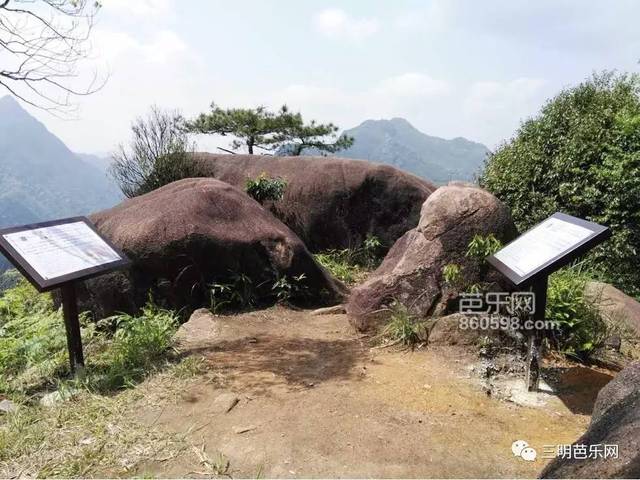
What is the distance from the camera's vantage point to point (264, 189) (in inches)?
442

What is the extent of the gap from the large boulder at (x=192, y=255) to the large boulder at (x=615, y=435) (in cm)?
486

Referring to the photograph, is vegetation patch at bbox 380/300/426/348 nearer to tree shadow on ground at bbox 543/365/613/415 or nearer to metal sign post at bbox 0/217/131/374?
tree shadow on ground at bbox 543/365/613/415

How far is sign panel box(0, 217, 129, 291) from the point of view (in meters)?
4.06

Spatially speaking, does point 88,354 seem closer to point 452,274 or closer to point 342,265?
point 452,274

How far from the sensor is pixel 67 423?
11.9 ft

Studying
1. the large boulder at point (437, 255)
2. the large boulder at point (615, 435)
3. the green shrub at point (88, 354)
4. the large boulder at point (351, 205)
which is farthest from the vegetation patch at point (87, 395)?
the large boulder at point (351, 205)

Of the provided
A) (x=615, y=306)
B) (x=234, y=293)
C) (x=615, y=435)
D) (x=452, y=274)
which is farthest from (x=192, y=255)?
(x=615, y=435)

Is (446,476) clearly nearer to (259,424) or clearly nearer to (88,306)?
(259,424)

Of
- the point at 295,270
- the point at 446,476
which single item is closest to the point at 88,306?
the point at 295,270

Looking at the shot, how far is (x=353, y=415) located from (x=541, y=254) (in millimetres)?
1997

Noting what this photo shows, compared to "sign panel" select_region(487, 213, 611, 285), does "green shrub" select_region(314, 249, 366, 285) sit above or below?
below

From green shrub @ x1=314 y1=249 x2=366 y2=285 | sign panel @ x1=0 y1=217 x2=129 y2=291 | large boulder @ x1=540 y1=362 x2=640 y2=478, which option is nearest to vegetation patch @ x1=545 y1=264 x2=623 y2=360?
large boulder @ x1=540 y1=362 x2=640 y2=478

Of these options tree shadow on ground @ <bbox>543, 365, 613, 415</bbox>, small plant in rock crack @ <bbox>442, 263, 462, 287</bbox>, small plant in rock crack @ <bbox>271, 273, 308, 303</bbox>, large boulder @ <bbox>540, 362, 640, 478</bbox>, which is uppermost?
small plant in rock crack @ <bbox>442, 263, 462, 287</bbox>

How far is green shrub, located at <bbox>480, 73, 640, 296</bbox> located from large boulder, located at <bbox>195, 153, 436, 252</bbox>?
210 centimetres
